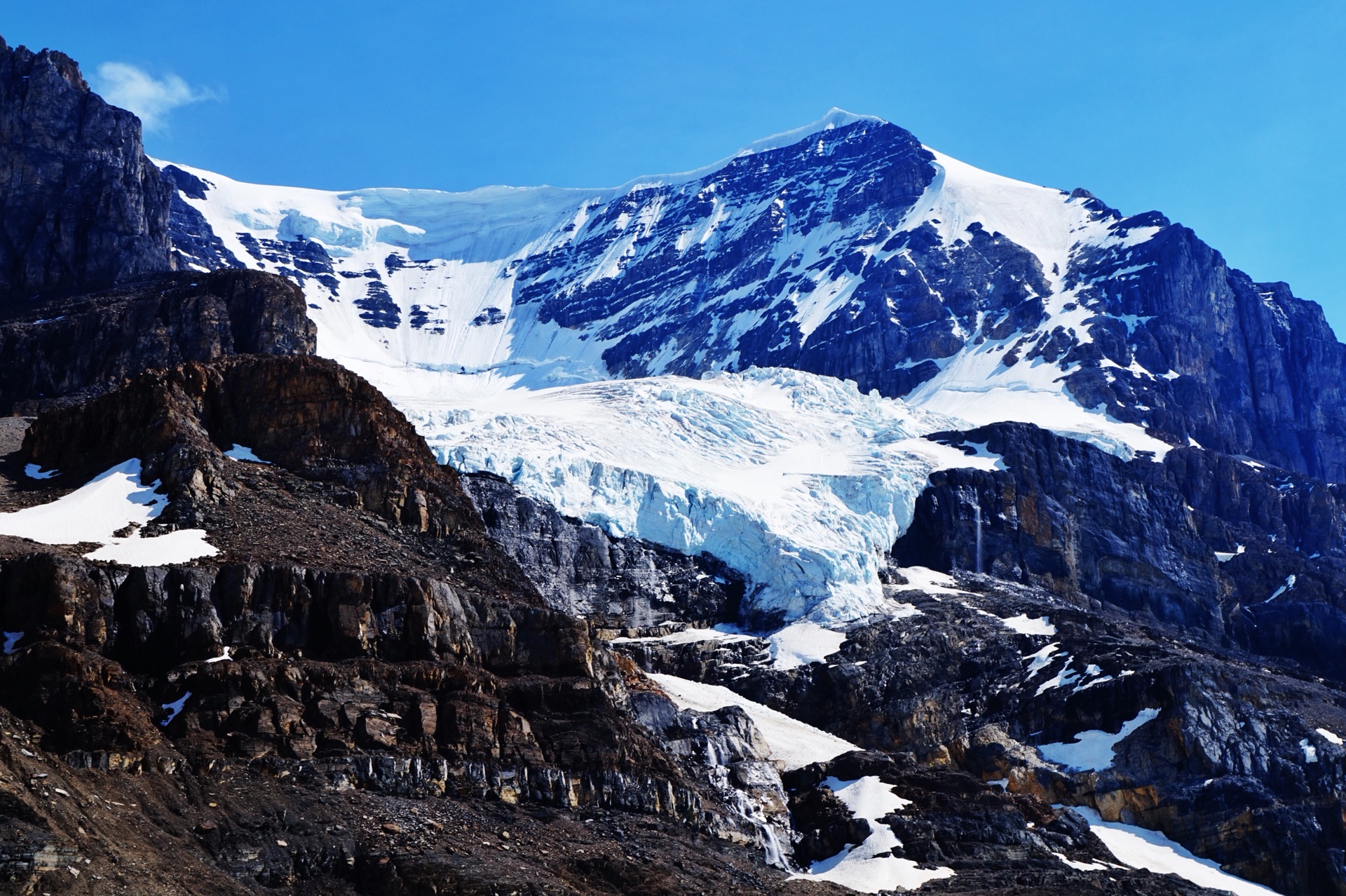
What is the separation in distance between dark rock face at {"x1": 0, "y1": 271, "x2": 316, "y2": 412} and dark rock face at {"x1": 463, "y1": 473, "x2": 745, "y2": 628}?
2458 cm

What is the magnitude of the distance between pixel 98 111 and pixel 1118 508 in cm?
12207

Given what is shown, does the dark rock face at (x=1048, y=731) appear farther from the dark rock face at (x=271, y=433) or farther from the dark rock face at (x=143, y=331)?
the dark rock face at (x=143, y=331)

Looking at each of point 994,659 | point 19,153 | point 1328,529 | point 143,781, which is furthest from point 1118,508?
point 143,781

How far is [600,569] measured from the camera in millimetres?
146750

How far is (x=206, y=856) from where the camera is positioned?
201ft

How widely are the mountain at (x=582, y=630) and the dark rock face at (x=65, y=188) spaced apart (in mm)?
446

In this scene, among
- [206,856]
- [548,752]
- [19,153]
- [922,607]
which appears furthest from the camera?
[19,153]

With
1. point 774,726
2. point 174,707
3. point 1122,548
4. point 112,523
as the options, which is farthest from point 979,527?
point 174,707

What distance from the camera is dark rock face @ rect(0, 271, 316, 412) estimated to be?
13812 cm

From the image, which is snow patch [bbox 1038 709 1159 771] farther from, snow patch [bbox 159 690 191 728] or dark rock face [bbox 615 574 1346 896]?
snow patch [bbox 159 690 191 728]

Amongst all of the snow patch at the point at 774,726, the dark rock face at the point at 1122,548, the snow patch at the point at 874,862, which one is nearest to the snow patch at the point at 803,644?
the snow patch at the point at 774,726

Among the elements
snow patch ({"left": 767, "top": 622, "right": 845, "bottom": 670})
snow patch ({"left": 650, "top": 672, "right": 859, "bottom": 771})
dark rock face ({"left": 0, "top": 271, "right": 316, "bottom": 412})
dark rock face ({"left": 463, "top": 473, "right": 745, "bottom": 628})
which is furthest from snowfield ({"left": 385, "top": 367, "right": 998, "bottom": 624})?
snow patch ({"left": 650, "top": 672, "right": 859, "bottom": 771})

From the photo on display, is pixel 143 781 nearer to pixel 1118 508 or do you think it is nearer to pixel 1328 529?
pixel 1118 508

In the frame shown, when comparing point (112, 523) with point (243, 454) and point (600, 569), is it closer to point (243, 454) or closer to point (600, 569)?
point (243, 454)
